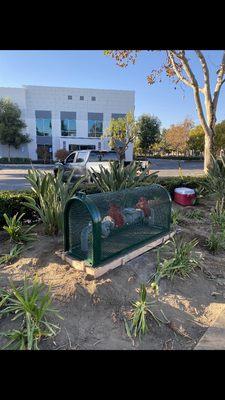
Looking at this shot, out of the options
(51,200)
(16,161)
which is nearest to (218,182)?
(51,200)

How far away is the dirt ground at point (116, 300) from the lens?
2.45 metres

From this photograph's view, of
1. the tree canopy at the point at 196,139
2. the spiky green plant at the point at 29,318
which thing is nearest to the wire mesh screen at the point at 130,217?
the spiky green plant at the point at 29,318

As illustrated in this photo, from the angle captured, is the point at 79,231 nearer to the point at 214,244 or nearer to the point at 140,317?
the point at 140,317

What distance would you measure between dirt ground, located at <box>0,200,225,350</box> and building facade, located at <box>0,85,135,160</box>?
3098 cm

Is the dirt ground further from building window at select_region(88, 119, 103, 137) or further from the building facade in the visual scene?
building window at select_region(88, 119, 103, 137)

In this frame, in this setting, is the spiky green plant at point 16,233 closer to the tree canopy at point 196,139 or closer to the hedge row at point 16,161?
the hedge row at point 16,161

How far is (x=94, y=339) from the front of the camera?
2.42 meters
